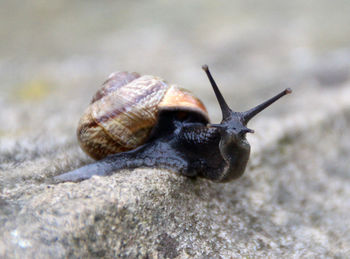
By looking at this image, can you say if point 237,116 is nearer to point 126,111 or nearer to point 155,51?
point 126,111

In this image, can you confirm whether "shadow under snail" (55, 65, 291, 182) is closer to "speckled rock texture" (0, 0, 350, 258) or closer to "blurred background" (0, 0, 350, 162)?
"speckled rock texture" (0, 0, 350, 258)

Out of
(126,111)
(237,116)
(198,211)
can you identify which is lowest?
(198,211)

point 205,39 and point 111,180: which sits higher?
point 205,39

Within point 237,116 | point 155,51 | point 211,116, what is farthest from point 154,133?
point 155,51

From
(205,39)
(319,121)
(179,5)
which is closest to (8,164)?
(319,121)

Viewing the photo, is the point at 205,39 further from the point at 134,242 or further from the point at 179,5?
the point at 134,242

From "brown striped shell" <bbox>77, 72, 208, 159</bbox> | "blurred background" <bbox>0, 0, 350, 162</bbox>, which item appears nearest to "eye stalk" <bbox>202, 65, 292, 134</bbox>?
"brown striped shell" <bbox>77, 72, 208, 159</bbox>

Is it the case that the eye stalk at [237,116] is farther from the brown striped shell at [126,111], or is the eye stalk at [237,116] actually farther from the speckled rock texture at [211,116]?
the speckled rock texture at [211,116]
